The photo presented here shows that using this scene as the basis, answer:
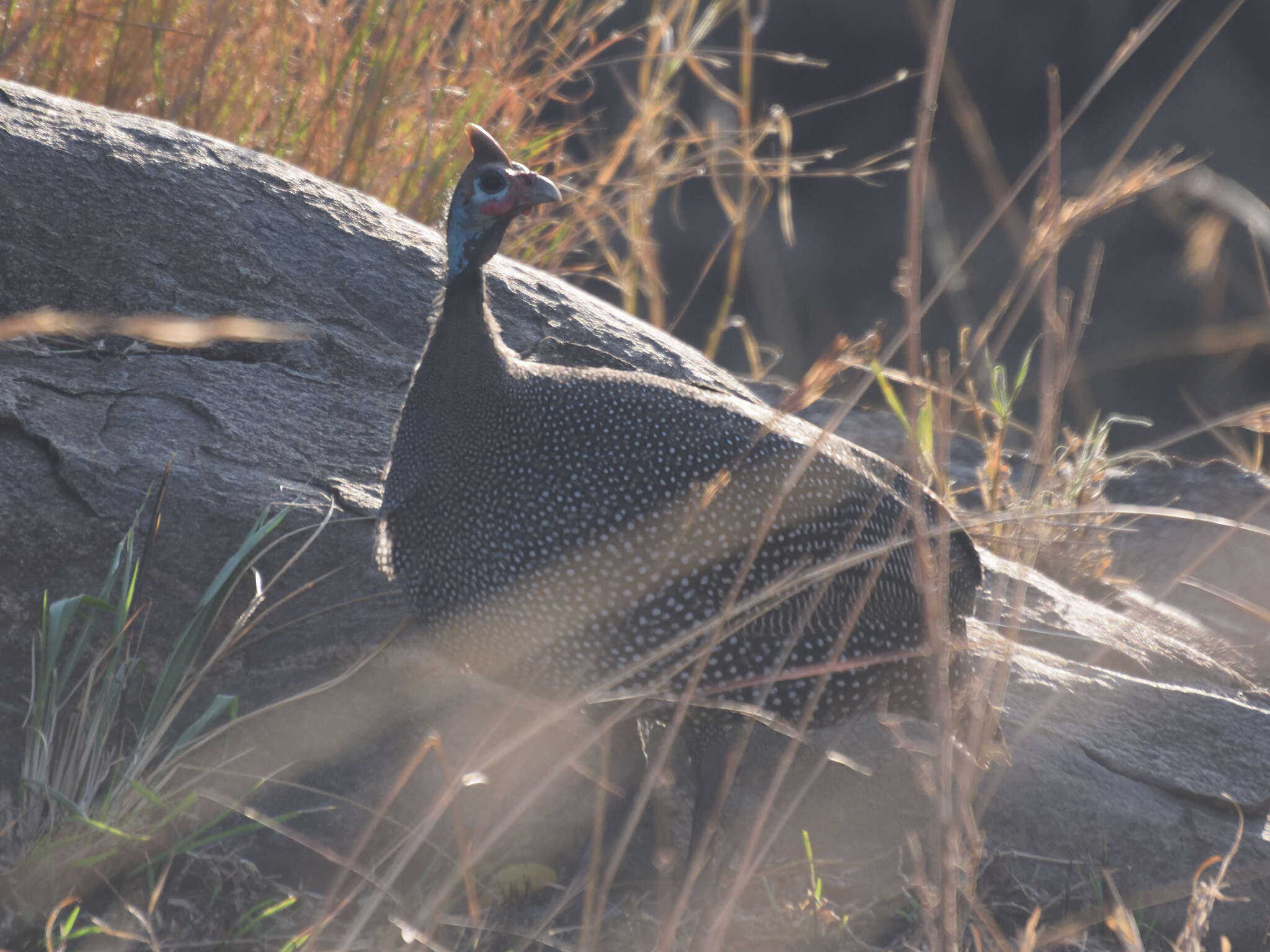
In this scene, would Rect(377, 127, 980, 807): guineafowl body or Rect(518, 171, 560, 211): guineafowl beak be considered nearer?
Rect(377, 127, 980, 807): guineafowl body

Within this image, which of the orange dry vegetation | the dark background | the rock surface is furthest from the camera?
the dark background

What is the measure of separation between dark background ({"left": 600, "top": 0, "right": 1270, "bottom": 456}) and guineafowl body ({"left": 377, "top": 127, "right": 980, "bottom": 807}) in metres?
5.80

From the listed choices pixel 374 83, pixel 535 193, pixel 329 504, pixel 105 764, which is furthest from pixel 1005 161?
pixel 105 764

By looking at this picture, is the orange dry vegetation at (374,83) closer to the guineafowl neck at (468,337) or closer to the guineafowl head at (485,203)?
the guineafowl head at (485,203)

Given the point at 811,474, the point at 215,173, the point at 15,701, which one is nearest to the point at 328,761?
the point at 15,701

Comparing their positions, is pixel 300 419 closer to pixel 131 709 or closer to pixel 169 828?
pixel 131 709

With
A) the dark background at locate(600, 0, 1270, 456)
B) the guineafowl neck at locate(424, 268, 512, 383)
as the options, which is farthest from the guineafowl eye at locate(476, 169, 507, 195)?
the dark background at locate(600, 0, 1270, 456)

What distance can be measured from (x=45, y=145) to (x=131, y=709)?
163 centimetres

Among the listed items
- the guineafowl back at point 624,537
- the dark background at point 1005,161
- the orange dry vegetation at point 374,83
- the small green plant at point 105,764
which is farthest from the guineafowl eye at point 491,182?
the dark background at point 1005,161

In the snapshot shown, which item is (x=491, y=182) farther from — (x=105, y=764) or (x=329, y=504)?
(x=105, y=764)

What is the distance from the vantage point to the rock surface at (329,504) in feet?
9.57

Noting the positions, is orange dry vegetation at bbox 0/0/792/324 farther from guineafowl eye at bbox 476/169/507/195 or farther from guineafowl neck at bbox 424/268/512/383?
guineafowl neck at bbox 424/268/512/383

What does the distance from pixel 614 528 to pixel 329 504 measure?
0.84 metres

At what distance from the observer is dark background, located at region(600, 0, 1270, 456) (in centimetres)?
884
